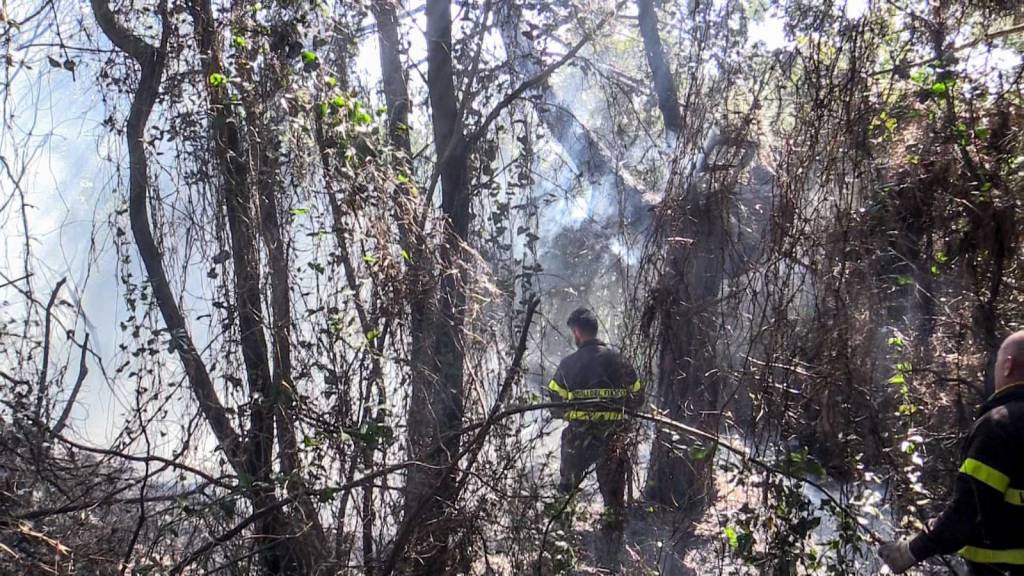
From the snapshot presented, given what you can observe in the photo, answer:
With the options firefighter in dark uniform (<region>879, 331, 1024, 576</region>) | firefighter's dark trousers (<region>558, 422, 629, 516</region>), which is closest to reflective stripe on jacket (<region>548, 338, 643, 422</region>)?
firefighter's dark trousers (<region>558, 422, 629, 516</region>)

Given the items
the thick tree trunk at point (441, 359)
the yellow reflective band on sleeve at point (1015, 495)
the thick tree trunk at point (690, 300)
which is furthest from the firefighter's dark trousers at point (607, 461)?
the yellow reflective band on sleeve at point (1015, 495)

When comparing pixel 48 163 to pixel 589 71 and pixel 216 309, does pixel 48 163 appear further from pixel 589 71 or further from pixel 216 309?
pixel 589 71

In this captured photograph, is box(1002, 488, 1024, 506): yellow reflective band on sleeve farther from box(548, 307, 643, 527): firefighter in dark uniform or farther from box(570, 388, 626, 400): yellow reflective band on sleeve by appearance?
box(570, 388, 626, 400): yellow reflective band on sleeve

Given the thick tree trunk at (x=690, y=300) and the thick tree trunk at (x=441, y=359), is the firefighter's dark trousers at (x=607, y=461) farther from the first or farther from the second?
the thick tree trunk at (x=441, y=359)

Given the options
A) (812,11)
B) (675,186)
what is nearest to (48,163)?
(675,186)

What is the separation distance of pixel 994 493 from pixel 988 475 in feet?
0.23

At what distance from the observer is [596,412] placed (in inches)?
158

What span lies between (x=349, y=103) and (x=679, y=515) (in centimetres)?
291

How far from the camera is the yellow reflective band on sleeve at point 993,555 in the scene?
2.99 m

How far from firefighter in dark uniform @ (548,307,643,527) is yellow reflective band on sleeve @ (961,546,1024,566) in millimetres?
1460

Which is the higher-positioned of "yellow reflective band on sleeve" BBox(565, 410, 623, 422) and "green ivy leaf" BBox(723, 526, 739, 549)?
"yellow reflective band on sleeve" BBox(565, 410, 623, 422)

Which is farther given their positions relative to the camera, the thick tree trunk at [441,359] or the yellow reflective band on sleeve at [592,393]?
the yellow reflective band on sleeve at [592,393]

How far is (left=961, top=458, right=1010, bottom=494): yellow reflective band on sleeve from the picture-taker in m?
2.94

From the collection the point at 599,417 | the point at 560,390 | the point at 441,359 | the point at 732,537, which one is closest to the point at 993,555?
the point at 732,537
